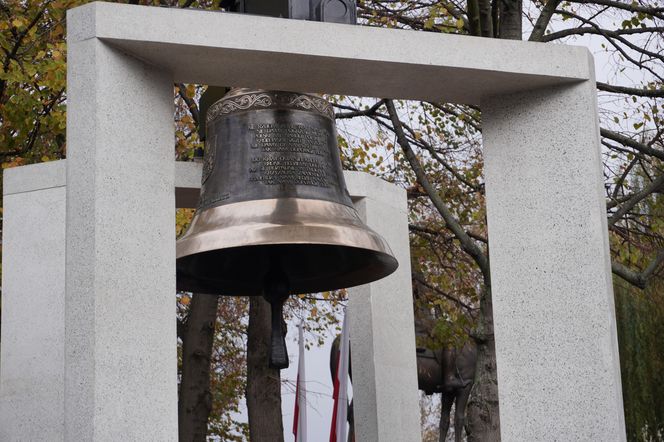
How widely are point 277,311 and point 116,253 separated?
1505mm

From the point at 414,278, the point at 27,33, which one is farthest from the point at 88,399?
the point at 414,278

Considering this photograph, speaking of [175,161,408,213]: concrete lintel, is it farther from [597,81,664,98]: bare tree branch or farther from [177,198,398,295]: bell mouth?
[597,81,664,98]: bare tree branch

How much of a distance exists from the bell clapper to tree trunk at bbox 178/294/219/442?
5486mm

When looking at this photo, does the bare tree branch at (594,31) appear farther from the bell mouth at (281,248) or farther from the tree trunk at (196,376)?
the bell mouth at (281,248)

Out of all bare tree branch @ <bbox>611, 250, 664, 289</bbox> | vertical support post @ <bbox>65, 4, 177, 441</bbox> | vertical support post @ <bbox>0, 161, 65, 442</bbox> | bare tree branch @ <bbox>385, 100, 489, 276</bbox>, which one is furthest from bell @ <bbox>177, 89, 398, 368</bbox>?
bare tree branch @ <bbox>611, 250, 664, 289</bbox>

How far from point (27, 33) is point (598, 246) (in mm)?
8168

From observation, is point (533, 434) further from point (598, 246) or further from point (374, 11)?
point (374, 11)

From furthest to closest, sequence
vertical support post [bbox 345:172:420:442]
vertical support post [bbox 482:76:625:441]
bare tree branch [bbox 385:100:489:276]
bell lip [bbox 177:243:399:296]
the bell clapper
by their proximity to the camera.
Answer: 1. bare tree branch [bbox 385:100:489:276]
2. vertical support post [bbox 345:172:420:442]
3. bell lip [bbox 177:243:399:296]
4. the bell clapper
5. vertical support post [bbox 482:76:625:441]

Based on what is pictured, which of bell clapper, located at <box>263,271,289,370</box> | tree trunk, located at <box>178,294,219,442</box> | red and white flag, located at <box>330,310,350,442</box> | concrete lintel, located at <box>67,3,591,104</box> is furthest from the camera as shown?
tree trunk, located at <box>178,294,219,442</box>

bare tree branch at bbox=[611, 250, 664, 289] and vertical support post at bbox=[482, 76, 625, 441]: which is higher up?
bare tree branch at bbox=[611, 250, 664, 289]

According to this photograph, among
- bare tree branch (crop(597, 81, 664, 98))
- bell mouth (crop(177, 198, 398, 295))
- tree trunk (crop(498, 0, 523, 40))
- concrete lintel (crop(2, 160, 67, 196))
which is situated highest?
tree trunk (crop(498, 0, 523, 40))

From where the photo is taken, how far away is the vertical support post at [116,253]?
4609 mm

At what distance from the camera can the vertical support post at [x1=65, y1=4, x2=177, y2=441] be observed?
4.61m

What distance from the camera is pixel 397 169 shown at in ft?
52.1
